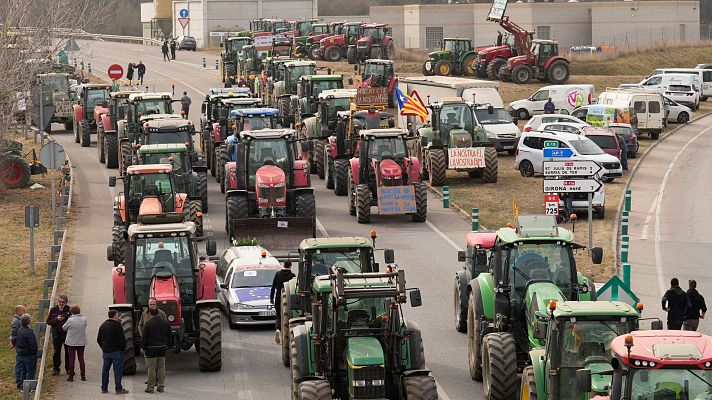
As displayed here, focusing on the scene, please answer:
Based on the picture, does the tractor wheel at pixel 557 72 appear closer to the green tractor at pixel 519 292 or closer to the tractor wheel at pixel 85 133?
the tractor wheel at pixel 85 133

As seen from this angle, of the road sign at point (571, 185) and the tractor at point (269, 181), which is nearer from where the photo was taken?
the road sign at point (571, 185)

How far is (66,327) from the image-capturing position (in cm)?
2352

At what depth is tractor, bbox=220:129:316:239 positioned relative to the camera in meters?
35.1

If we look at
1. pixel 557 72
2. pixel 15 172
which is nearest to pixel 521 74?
pixel 557 72

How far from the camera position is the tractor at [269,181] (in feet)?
115

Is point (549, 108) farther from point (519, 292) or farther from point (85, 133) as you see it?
point (519, 292)

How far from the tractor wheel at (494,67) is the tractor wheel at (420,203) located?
33830mm

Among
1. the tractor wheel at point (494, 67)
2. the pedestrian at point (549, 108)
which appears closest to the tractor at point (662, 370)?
the pedestrian at point (549, 108)

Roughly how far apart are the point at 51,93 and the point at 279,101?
963 cm

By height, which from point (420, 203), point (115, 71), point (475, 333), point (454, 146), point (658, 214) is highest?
point (115, 71)

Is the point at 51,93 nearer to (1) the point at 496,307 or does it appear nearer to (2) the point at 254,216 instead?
(2) the point at 254,216

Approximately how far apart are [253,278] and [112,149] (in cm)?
2215

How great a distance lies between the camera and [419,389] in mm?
18812

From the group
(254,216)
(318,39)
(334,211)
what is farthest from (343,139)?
(318,39)
